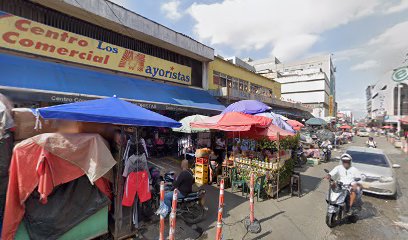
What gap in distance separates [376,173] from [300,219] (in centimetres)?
440

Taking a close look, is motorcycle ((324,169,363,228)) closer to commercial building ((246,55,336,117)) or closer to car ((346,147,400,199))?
car ((346,147,400,199))

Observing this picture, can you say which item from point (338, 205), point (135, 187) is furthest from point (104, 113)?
point (338, 205)

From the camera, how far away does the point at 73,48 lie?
977 cm

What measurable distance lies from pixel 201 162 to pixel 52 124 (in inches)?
228

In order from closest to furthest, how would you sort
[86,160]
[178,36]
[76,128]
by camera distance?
[86,160], [76,128], [178,36]

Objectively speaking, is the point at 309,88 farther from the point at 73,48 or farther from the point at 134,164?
the point at 134,164

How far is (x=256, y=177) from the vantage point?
24.6 feet

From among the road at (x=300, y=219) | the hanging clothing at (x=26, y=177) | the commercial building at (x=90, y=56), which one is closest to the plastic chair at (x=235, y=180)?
the road at (x=300, y=219)

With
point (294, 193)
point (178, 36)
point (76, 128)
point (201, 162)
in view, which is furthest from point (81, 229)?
point (178, 36)

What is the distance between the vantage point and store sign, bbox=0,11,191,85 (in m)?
7.99

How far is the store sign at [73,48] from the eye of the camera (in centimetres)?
799

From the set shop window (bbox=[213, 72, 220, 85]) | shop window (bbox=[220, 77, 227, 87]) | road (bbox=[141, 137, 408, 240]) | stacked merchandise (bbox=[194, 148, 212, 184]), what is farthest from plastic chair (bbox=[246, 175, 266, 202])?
shop window (bbox=[220, 77, 227, 87])

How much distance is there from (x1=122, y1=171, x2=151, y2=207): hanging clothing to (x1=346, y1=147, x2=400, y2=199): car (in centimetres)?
723

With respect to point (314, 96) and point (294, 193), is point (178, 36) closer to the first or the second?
point (294, 193)
